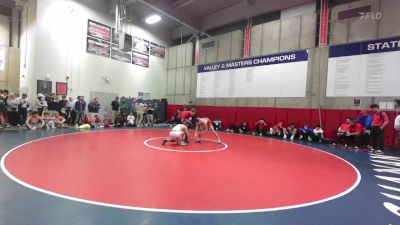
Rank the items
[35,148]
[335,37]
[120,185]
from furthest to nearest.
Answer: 1. [335,37]
2. [35,148]
3. [120,185]

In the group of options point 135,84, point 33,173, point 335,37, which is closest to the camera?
point 33,173

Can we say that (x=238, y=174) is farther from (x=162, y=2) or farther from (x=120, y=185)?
(x=162, y=2)

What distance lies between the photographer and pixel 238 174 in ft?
16.4

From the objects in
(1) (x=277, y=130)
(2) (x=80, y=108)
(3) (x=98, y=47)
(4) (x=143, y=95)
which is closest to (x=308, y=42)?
(1) (x=277, y=130)

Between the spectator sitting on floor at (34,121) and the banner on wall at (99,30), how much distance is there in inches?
266

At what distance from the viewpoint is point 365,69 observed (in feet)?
38.0

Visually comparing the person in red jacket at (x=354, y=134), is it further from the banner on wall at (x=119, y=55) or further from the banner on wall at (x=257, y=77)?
the banner on wall at (x=119, y=55)

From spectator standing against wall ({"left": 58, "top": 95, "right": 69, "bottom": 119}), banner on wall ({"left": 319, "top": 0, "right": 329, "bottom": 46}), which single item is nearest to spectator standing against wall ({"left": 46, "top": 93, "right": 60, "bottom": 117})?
spectator standing against wall ({"left": 58, "top": 95, "right": 69, "bottom": 119})

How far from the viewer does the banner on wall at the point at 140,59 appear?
18702 millimetres

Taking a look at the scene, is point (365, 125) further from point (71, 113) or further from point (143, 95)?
point (71, 113)

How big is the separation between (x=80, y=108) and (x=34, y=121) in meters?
2.89

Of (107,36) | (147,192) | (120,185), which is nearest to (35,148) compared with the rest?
(120,185)

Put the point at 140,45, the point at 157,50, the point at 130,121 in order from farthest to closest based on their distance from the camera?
the point at 157,50 < the point at 140,45 < the point at 130,121

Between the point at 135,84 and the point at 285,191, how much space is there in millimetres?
16725
